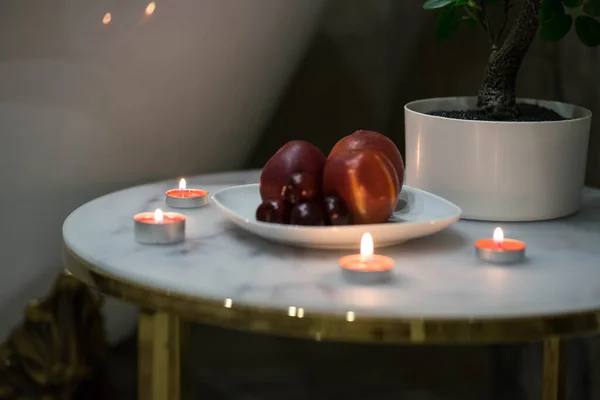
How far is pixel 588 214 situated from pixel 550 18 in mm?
214

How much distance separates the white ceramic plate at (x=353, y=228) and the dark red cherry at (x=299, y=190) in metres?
0.04

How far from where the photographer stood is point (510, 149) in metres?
0.80

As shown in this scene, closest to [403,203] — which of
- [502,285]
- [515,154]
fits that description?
[515,154]

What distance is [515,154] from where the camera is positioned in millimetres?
799

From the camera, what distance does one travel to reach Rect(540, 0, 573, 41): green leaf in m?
0.81

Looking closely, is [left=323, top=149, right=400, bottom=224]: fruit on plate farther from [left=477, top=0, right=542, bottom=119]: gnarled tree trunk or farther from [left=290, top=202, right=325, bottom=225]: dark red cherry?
[left=477, top=0, right=542, bottom=119]: gnarled tree trunk

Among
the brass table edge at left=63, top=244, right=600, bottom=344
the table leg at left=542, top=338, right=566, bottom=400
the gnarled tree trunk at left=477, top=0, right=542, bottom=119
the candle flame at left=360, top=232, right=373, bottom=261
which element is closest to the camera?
the brass table edge at left=63, top=244, right=600, bottom=344

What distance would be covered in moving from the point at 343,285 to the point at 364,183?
14 centimetres

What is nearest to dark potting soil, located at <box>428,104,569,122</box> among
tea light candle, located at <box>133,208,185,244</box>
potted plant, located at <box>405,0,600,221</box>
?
potted plant, located at <box>405,0,600,221</box>

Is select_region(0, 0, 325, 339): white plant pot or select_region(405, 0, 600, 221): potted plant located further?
select_region(0, 0, 325, 339): white plant pot

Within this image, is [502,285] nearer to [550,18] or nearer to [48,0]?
[550,18]

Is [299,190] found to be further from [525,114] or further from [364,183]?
[525,114]

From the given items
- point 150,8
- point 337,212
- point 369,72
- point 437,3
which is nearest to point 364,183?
point 337,212

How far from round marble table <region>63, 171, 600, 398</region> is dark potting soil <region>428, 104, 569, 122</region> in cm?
13
